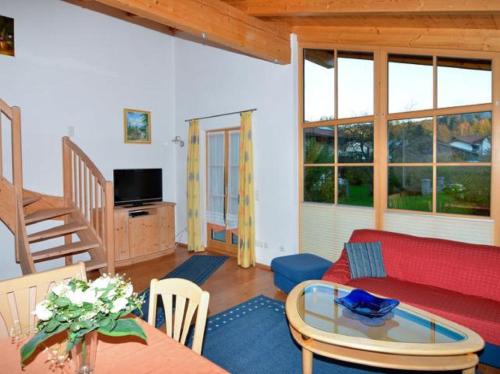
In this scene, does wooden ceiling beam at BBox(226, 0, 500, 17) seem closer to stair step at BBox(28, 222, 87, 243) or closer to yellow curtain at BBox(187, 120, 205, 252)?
yellow curtain at BBox(187, 120, 205, 252)

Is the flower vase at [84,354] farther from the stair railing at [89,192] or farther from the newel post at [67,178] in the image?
the newel post at [67,178]

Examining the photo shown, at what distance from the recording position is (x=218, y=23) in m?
3.81

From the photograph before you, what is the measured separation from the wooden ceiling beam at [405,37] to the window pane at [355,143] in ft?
3.26

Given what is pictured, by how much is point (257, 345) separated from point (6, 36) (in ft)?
16.6

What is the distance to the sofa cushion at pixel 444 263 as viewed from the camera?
9.87 ft

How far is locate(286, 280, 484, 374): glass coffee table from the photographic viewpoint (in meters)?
2.08

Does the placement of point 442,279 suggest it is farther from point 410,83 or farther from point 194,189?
point 194,189

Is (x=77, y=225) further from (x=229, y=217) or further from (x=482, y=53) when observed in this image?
(x=482, y=53)

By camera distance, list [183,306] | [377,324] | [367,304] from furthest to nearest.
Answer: [367,304]
[377,324]
[183,306]

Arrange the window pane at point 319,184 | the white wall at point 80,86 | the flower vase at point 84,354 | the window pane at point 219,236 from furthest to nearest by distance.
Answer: the window pane at point 219,236
the white wall at point 80,86
the window pane at point 319,184
the flower vase at point 84,354

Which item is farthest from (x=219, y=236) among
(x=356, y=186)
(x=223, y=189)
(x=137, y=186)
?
(x=356, y=186)

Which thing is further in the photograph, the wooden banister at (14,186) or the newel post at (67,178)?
the newel post at (67,178)

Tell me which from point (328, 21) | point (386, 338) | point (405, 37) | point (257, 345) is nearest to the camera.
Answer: point (386, 338)

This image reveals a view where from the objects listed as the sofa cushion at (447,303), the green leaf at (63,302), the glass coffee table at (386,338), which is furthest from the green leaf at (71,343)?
the sofa cushion at (447,303)
